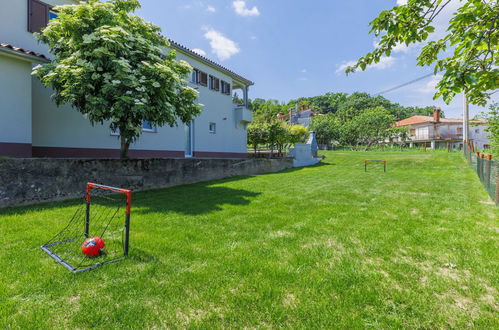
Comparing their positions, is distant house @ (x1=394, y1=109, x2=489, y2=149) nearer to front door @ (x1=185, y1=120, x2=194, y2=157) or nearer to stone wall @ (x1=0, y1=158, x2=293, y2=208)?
front door @ (x1=185, y1=120, x2=194, y2=157)

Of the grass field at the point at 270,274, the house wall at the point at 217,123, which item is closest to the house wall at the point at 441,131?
the house wall at the point at 217,123

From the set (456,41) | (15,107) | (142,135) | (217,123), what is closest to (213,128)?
(217,123)

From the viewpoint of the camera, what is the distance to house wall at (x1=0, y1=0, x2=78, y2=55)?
8.95 m

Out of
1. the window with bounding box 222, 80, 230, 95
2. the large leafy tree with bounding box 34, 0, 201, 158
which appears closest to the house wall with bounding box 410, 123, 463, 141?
the window with bounding box 222, 80, 230, 95

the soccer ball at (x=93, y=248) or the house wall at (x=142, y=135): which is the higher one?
the house wall at (x=142, y=135)

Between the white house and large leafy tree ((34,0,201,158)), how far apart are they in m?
1.21

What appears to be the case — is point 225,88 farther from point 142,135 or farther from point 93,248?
point 93,248

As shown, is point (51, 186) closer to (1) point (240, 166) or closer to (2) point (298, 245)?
(2) point (298, 245)

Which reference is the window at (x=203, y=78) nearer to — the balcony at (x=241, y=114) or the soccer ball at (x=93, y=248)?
the balcony at (x=241, y=114)

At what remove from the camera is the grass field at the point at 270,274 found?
2.35 m

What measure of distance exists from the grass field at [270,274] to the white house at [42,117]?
3.85 metres

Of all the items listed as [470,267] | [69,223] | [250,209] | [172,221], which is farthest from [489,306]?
[69,223]

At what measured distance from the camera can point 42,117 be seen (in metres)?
9.25

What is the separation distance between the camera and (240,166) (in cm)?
1502
